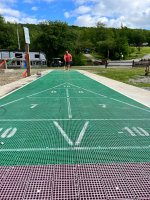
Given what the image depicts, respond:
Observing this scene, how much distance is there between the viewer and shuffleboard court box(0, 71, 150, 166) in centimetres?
492

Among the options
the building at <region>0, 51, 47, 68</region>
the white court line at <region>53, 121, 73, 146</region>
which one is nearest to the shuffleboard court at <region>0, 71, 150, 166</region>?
the white court line at <region>53, 121, 73, 146</region>

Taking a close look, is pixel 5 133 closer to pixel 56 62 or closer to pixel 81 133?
pixel 81 133

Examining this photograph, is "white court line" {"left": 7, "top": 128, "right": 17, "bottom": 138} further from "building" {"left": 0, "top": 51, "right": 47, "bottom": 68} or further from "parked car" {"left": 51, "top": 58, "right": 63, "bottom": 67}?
"building" {"left": 0, "top": 51, "right": 47, "bottom": 68}

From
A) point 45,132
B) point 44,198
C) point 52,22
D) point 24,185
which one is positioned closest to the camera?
point 44,198

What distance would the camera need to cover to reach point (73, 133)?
20.7 ft

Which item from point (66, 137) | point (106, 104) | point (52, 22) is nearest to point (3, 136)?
point (66, 137)

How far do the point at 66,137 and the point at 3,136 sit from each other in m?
1.39

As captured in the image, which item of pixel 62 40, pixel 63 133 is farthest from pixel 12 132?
pixel 62 40

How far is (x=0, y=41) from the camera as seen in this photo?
89.6 m

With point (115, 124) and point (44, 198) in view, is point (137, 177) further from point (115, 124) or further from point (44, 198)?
point (115, 124)

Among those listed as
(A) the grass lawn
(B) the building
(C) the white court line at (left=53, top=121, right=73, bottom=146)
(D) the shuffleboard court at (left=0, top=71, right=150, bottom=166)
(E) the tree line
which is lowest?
(A) the grass lawn

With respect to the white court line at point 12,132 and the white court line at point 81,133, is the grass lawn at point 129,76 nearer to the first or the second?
the white court line at point 81,133

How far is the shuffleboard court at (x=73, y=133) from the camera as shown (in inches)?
194

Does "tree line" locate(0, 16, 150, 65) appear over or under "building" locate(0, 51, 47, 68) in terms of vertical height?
over
